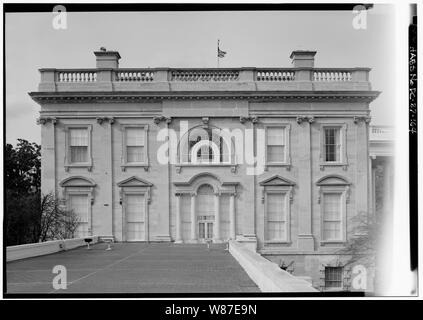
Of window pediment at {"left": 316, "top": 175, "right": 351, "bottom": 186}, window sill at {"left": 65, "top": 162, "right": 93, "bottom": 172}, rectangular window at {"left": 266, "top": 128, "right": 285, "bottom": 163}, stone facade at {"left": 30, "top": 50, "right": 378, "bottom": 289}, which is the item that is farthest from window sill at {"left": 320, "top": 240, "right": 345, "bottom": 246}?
window sill at {"left": 65, "top": 162, "right": 93, "bottom": 172}

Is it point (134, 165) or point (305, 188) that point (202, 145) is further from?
point (305, 188)

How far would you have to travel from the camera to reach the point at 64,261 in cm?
1484

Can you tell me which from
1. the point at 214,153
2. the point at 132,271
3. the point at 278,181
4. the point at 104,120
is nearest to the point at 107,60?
the point at 104,120

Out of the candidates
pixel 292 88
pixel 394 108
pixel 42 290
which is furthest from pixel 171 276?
pixel 292 88

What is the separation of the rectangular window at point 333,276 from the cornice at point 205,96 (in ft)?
14.5

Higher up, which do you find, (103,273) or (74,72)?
(74,72)

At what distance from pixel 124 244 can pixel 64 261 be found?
3.86 meters

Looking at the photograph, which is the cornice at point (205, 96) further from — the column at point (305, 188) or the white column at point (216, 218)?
the white column at point (216, 218)

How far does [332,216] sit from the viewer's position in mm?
21078

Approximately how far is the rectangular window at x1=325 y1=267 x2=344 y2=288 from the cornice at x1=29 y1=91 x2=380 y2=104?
4.41 meters

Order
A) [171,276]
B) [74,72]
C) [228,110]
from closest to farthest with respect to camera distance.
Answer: [171,276] → [74,72] → [228,110]

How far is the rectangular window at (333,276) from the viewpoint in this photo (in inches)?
634

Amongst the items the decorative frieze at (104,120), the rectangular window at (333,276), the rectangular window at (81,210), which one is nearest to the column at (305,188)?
the rectangular window at (333,276)

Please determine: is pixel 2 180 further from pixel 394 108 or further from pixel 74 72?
pixel 74 72
